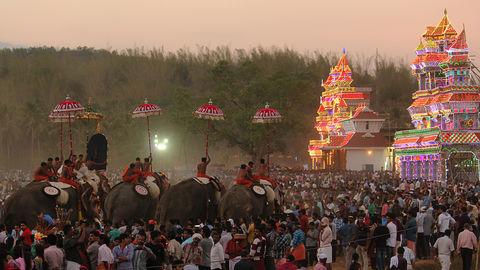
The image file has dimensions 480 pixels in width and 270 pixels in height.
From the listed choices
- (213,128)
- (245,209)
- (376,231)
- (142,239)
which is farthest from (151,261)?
(213,128)

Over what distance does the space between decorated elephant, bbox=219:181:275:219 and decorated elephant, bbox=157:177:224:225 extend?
0.78m

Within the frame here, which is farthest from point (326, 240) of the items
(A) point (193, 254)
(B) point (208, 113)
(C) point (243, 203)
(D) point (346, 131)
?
(D) point (346, 131)

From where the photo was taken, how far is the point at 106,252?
13.7 meters

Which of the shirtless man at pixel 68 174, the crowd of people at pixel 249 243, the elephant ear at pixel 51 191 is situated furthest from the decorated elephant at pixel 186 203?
the crowd of people at pixel 249 243

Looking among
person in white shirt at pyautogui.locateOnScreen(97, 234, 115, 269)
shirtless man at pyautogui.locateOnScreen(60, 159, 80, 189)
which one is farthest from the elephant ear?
person in white shirt at pyautogui.locateOnScreen(97, 234, 115, 269)

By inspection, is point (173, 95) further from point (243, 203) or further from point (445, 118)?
point (243, 203)

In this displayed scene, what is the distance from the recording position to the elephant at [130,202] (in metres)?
21.2

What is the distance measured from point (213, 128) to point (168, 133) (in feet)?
36.2

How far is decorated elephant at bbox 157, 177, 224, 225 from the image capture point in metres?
21.6

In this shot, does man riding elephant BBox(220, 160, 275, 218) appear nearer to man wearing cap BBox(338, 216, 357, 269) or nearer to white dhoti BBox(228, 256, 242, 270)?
man wearing cap BBox(338, 216, 357, 269)

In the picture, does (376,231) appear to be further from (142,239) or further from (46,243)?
(46,243)

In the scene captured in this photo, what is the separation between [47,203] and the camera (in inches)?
792

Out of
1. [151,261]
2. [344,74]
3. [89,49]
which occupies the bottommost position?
[151,261]

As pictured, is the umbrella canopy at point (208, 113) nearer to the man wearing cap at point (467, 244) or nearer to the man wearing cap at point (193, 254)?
the man wearing cap at point (467, 244)
